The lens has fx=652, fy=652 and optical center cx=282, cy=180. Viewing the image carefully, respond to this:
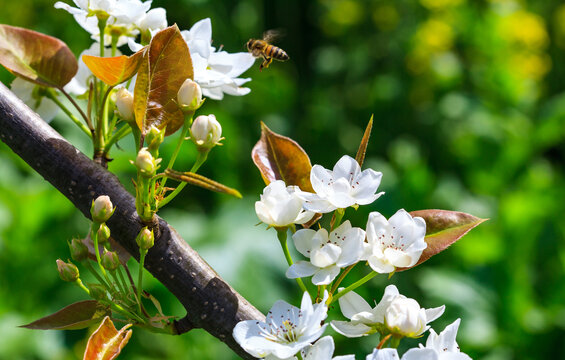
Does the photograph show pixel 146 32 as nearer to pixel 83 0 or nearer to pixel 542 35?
pixel 83 0

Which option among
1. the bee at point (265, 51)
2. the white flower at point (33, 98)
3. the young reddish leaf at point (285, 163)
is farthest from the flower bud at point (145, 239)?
the bee at point (265, 51)

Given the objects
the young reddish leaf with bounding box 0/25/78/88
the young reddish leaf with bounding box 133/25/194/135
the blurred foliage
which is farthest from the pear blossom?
the blurred foliage

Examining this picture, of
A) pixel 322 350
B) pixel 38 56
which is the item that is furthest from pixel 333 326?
pixel 38 56

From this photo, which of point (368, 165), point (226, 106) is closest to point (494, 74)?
point (368, 165)

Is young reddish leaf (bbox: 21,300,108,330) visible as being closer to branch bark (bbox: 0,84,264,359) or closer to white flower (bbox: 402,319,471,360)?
branch bark (bbox: 0,84,264,359)

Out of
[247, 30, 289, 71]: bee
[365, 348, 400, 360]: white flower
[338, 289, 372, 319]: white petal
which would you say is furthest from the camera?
[247, 30, 289, 71]: bee

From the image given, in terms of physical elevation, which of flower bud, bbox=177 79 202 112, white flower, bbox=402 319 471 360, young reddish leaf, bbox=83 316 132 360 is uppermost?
flower bud, bbox=177 79 202 112

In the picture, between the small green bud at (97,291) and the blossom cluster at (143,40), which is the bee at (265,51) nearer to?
the blossom cluster at (143,40)
